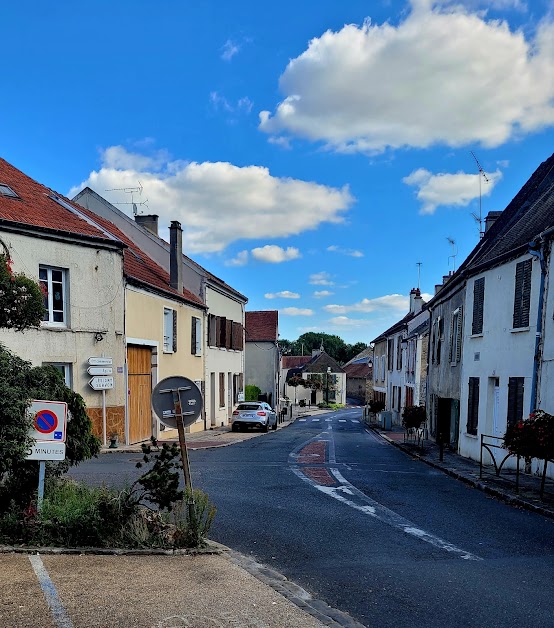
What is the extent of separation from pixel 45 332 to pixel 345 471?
31.3ft

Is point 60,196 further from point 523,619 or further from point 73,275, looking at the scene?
point 523,619

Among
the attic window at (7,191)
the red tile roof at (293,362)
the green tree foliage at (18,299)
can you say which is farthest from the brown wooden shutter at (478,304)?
the red tile roof at (293,362)

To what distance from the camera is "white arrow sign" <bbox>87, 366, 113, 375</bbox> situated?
61.3ft

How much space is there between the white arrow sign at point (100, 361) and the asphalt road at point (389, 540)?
15.3 ft

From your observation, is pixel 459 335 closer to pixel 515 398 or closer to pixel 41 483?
pixel 515 398

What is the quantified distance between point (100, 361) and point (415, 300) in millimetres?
27022

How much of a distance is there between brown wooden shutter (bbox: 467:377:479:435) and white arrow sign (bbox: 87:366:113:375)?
37.3 ft

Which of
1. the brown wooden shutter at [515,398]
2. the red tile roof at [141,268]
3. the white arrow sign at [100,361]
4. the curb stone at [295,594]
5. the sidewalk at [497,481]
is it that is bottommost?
the curb stone at [295,594]

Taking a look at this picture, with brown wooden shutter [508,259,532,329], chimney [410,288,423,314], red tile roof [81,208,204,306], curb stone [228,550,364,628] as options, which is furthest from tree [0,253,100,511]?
chimney [410,288,423,314]

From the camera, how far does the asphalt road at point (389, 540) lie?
5402 millimetres

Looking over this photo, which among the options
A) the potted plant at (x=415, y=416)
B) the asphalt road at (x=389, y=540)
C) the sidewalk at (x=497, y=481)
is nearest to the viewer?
the asphalt road at (x=389, y=540)

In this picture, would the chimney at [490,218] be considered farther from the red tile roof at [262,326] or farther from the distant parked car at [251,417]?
the red tile roof at [262,326]

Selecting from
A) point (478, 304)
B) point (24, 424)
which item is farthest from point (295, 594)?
point (478, 304)

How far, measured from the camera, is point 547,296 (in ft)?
Result: 44.5
